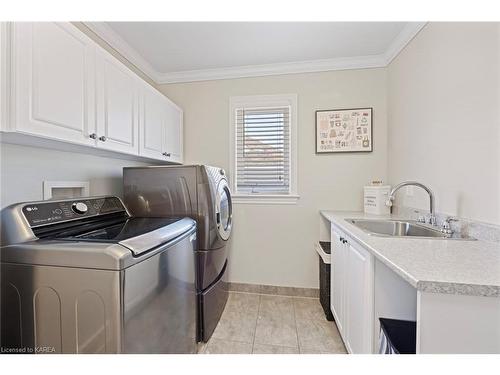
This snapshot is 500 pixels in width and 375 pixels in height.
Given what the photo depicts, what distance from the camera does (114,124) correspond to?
1427 millimetres

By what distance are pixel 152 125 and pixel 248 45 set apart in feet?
3.80

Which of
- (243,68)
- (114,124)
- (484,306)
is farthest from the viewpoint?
(243,68)

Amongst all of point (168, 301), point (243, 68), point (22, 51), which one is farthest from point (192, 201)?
point (243, 68)

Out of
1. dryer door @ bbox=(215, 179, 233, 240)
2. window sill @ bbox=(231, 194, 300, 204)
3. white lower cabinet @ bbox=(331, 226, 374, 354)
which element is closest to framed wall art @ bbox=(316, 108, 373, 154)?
window sill @ bbox=(231, 194, 300, 204)

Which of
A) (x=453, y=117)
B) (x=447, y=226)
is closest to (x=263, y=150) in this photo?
(x=453, y=117)

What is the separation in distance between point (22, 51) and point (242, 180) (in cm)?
188

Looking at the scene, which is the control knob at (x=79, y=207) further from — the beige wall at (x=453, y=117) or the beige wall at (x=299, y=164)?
the beige wall at (x=453, y=117)

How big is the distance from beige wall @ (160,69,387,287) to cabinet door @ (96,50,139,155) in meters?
0.95

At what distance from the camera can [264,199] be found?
2422 mm

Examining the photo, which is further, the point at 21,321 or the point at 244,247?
the point at 244,247

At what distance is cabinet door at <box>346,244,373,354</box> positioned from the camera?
3.53 feet

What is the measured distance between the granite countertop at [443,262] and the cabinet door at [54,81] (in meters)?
1.60
